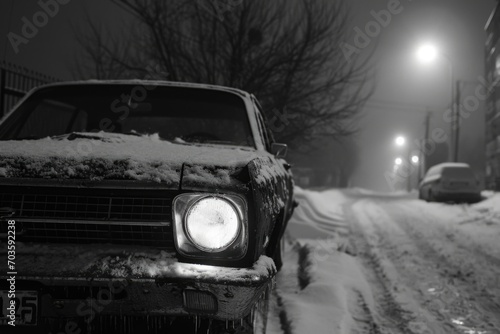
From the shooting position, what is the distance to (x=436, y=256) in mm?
5566

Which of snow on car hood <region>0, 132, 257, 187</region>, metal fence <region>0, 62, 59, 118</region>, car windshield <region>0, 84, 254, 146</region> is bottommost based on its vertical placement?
snow on car hood <region>0, 132, 257, 187</region>

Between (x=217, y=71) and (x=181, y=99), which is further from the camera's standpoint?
(x=217, y=71)

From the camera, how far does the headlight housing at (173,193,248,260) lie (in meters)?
1.72

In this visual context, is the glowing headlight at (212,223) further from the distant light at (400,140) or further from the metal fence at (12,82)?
the distant light at (400,140)

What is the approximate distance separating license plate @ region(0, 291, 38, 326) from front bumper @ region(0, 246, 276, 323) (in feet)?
0.06

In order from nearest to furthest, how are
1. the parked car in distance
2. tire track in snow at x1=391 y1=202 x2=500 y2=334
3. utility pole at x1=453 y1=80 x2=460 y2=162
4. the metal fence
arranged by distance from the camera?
tire track in snow at x1=391 y1=202 x2=500 y2=334 < the metal fence < the parked car in distance < utility pole at x1=453 y1=80 x2=460 y2=162

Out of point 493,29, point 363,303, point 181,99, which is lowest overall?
point 363,303

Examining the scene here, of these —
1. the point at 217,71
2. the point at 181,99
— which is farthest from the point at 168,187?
the point at 217,71

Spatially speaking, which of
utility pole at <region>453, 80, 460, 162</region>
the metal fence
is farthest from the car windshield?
utility pole at <region>453, 80, 460, 162</region>

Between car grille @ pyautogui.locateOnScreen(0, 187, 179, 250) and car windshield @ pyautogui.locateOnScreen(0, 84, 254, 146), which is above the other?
car windshield @ pyautogui.locateOnScreen(0, 84, 254, 146)

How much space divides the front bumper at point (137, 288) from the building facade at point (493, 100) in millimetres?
37724

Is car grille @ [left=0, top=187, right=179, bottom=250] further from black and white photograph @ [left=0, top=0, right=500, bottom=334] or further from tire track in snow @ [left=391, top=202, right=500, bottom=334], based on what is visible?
tire track in snow @ [left=391, top=202, right=500, bottom=334]

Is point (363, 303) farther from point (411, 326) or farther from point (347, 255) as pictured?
point (347, 255)

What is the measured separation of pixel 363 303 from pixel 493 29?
141 feet
